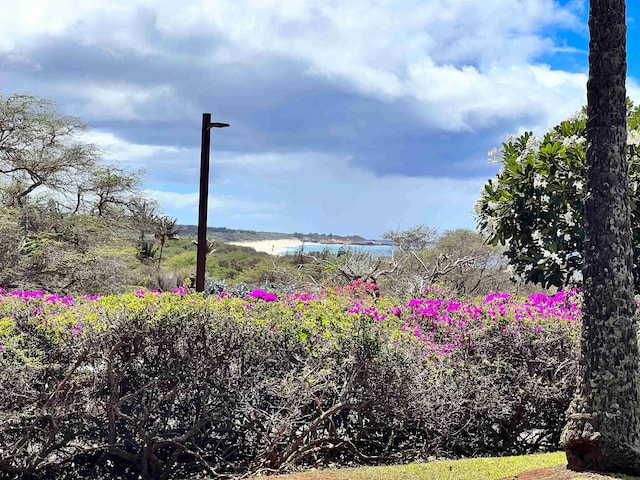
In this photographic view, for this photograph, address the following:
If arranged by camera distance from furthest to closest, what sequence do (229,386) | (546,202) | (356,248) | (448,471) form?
(356,248) < (546,202) < (229,386) < (448,471)

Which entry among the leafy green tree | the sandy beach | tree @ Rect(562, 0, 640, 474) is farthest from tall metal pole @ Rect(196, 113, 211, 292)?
the sandy beach

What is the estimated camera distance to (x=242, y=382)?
20.2 ft

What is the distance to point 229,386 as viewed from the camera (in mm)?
6152

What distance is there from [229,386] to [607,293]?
3377mm

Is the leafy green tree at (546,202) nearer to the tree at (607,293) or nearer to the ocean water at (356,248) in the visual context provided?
the tree at (607,293)

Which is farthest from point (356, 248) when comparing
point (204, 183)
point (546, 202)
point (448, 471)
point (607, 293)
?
point (607, 293)

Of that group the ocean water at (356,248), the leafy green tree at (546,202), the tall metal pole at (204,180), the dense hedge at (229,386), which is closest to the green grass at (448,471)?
the dense hedge at (229,386)

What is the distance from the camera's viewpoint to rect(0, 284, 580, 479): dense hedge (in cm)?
595

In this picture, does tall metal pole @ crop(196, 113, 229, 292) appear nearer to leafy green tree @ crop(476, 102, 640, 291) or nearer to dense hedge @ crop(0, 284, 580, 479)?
leafy green tree @ crop(476, 102, 640, 291)

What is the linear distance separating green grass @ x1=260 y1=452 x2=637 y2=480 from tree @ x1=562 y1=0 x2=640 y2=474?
1.97 feet

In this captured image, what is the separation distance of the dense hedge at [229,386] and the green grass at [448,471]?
0.81m

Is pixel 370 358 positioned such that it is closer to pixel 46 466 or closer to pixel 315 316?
pixel 315 316

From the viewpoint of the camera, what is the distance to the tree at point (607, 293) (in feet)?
15.1

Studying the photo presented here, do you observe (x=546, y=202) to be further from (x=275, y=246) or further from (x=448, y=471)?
(x=275, y=246)
